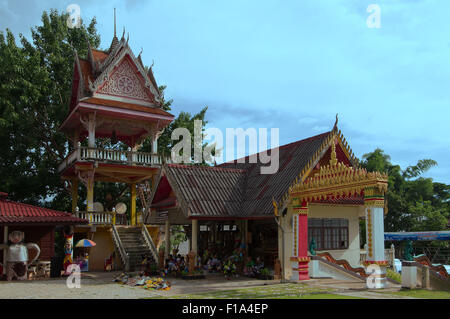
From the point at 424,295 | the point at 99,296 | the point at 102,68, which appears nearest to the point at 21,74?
the point at 102,68

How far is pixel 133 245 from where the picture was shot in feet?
80.4

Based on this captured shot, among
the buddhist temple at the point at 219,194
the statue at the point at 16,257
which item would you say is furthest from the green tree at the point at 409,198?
the statue at the point at 16,257

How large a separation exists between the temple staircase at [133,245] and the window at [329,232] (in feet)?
26.2

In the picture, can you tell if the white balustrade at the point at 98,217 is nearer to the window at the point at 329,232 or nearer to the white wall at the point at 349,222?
the window at the point at 329,232

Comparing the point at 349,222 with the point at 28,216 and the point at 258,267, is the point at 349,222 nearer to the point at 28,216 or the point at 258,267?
the point at 258,267

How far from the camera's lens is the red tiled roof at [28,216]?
1918cm

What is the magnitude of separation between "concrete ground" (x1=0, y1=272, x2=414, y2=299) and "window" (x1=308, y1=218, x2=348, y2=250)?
2740 millimetres

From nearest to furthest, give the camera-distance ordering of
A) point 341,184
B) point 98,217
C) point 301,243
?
point 341,184 < point 301,243 < point 98,217

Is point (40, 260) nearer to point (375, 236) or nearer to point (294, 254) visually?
point (294, 254)

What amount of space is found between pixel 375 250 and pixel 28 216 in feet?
46.3

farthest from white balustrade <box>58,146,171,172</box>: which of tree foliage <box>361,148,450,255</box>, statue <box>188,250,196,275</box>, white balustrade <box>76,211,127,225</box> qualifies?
tree foliage <box>361,148,450,255</box>

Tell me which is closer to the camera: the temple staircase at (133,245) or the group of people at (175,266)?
the group of people at (175,266)

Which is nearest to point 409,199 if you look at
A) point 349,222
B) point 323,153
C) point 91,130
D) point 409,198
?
point 409,198
